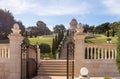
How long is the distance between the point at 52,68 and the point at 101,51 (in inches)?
121

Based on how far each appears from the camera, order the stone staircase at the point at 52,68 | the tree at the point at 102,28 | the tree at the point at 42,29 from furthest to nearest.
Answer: the tree at the point at 42,29
the tree at the point at 102,28
the stone staircase at the point at 52,68

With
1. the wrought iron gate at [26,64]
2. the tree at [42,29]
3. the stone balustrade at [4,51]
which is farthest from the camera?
the tree at [42,29]

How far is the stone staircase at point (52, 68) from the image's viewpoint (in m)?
15.6

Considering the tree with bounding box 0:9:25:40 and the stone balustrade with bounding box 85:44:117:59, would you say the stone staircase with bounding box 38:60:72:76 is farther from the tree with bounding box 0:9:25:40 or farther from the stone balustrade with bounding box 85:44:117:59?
the tree with bounding box 0:9:25:40

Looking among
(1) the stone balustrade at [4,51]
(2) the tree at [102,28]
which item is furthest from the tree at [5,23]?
(1) the stone balustrade at [4,51]

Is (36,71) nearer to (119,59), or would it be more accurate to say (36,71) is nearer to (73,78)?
(73,78)

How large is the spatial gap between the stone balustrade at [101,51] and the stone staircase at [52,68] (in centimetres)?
191

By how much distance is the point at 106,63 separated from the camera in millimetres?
14141

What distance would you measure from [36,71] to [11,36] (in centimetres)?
321

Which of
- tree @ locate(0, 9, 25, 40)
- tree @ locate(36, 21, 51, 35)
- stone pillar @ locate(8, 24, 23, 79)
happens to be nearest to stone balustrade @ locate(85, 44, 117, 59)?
stone pillar @ locate(8, 24, 23, 79)

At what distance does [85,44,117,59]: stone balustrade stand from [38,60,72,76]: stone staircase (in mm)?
1905

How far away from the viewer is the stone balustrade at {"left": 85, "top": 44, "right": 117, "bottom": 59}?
14.3 metres

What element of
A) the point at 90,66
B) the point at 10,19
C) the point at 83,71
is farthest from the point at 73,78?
the point at 10,19

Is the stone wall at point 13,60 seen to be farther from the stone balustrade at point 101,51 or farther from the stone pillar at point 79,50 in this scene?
the stone balustrade at point 101,51
